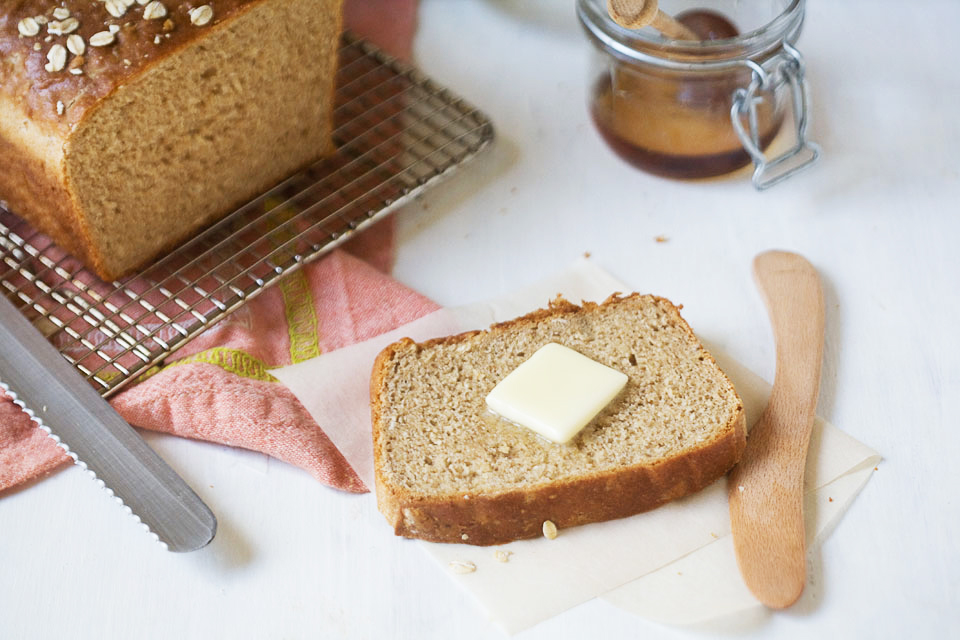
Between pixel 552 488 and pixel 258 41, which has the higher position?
pixel 258 41

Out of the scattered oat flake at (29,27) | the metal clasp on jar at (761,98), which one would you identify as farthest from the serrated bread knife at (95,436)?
the metal clasp on jar at (761,98)

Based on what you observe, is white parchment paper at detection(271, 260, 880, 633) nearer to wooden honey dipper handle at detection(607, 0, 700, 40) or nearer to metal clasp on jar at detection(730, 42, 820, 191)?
metal clasp on jar at detection(730, 42, 820, 191)

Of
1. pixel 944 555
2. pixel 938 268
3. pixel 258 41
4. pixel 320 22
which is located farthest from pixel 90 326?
pixel 938 268

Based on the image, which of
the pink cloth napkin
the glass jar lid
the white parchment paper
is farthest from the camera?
the glass jar lid

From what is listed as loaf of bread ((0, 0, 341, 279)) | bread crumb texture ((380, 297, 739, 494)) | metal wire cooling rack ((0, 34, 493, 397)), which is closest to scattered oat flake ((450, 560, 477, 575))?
bread crumb texture ((380, 297, 739, 494))

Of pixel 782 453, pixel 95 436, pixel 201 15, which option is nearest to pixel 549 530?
pixel 782 453

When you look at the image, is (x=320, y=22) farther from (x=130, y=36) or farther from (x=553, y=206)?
(x=553, y=206)

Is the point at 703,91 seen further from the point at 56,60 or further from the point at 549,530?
the point at 56,60

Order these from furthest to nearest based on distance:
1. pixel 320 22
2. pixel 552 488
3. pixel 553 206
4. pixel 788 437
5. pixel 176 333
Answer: pixel 553 206
pixel 320 22
pixel 176 333
pixel 788 437
pixel 552 488
